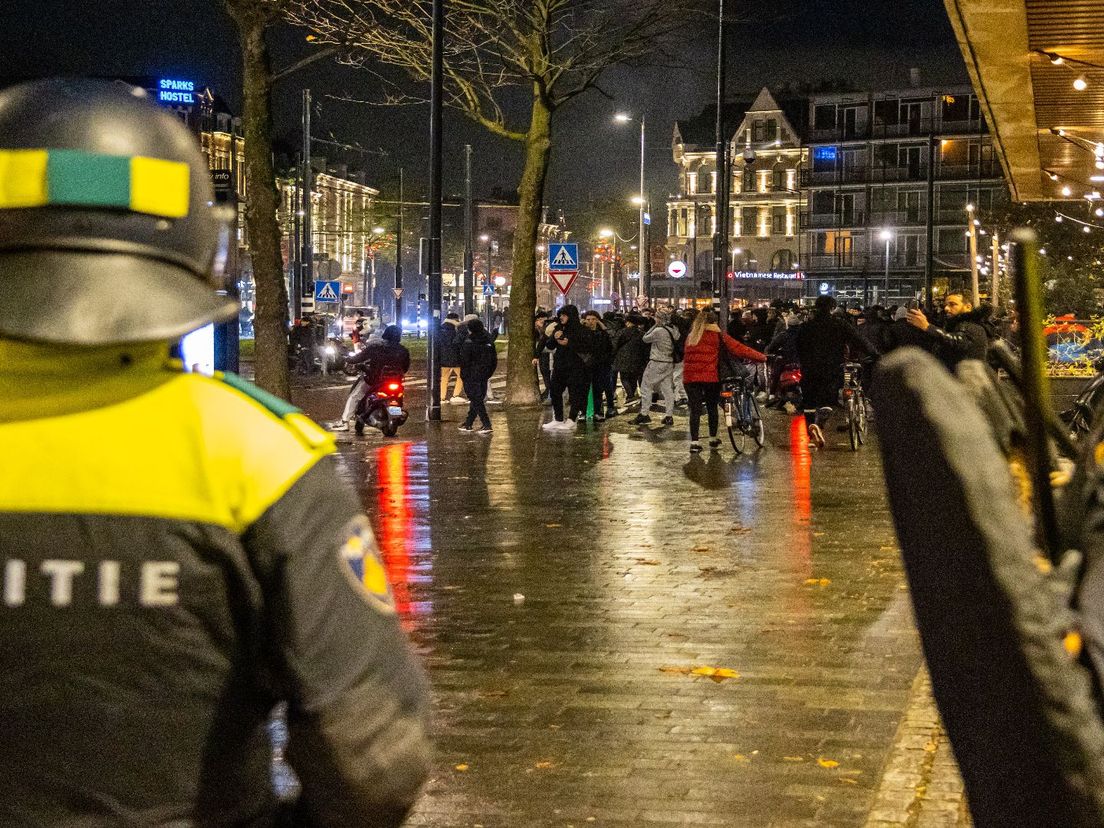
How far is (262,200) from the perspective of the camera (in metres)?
21.3

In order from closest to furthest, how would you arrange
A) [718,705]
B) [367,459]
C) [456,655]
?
[718,705] → [456,655] → [367,459]

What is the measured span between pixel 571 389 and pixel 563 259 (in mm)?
6314

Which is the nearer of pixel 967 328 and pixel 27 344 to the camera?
pixel 27 344

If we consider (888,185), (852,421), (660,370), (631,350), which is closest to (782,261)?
(888,185)

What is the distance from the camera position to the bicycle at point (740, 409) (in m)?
21.0

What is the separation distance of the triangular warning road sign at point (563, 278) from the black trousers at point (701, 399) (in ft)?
29.6

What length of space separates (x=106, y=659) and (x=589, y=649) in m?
6.53

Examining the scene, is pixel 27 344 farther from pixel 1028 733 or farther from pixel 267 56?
pixel 267 56

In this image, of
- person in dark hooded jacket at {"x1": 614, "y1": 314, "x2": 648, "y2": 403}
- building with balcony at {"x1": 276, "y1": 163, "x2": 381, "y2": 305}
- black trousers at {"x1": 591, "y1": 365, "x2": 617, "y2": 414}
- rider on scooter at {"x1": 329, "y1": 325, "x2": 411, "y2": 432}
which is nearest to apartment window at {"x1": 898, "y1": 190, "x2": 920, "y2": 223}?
building with balcony at {"x1": 276, "y1": 163, "x2": 381, "y2": 305}

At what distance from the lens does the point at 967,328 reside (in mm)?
16938

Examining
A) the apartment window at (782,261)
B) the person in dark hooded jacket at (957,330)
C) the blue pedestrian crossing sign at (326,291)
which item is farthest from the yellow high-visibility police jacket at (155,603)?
A: the apartment window at (782,261)

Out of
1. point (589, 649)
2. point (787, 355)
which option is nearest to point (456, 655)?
point (589, 649)

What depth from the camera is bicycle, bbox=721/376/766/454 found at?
21.0 meters

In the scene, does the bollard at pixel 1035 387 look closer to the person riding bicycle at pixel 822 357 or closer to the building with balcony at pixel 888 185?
the person riding bicycle at pixel 822 357
